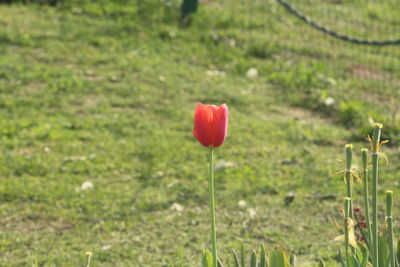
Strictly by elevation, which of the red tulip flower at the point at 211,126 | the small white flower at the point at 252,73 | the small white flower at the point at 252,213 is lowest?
the small white flower at the point at 252,213

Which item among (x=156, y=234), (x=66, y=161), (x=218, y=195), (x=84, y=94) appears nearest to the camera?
(x=156, y=234)

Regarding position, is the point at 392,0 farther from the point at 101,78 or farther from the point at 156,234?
the point at 156,234

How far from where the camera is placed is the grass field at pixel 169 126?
367 centimetres

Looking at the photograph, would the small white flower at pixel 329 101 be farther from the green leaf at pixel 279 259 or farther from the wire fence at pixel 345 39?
the green leaf at pixel 279 259

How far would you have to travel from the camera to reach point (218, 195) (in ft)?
13.6

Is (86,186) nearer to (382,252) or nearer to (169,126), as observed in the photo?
(169,126)

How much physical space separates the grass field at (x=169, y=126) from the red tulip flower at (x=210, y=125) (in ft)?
5.06

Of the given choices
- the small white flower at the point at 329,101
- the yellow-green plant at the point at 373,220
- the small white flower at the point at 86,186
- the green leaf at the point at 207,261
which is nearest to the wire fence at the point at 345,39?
the small white flower at the point at 329,101

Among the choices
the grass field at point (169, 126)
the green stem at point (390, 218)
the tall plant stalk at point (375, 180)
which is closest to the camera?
the tall plant stalk at point (375, 180)

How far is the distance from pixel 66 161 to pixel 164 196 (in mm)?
913

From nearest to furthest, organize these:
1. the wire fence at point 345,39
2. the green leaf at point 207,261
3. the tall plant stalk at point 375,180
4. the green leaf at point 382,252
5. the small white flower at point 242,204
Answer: the tall plant stalk at point 375,180, the green leaf at point 207,261, the green leaf at point 382,252, the small white flower at point 242,204, the wire fence at point 345,39

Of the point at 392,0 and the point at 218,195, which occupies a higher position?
the point at 392,0

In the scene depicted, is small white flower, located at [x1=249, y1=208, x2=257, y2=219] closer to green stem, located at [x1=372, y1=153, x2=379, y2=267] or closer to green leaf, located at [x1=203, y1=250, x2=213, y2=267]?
green leaf, located at [x1=203, y1=250, x2=213, y2=267]

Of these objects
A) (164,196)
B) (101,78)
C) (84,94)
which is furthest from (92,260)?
(101,78)
